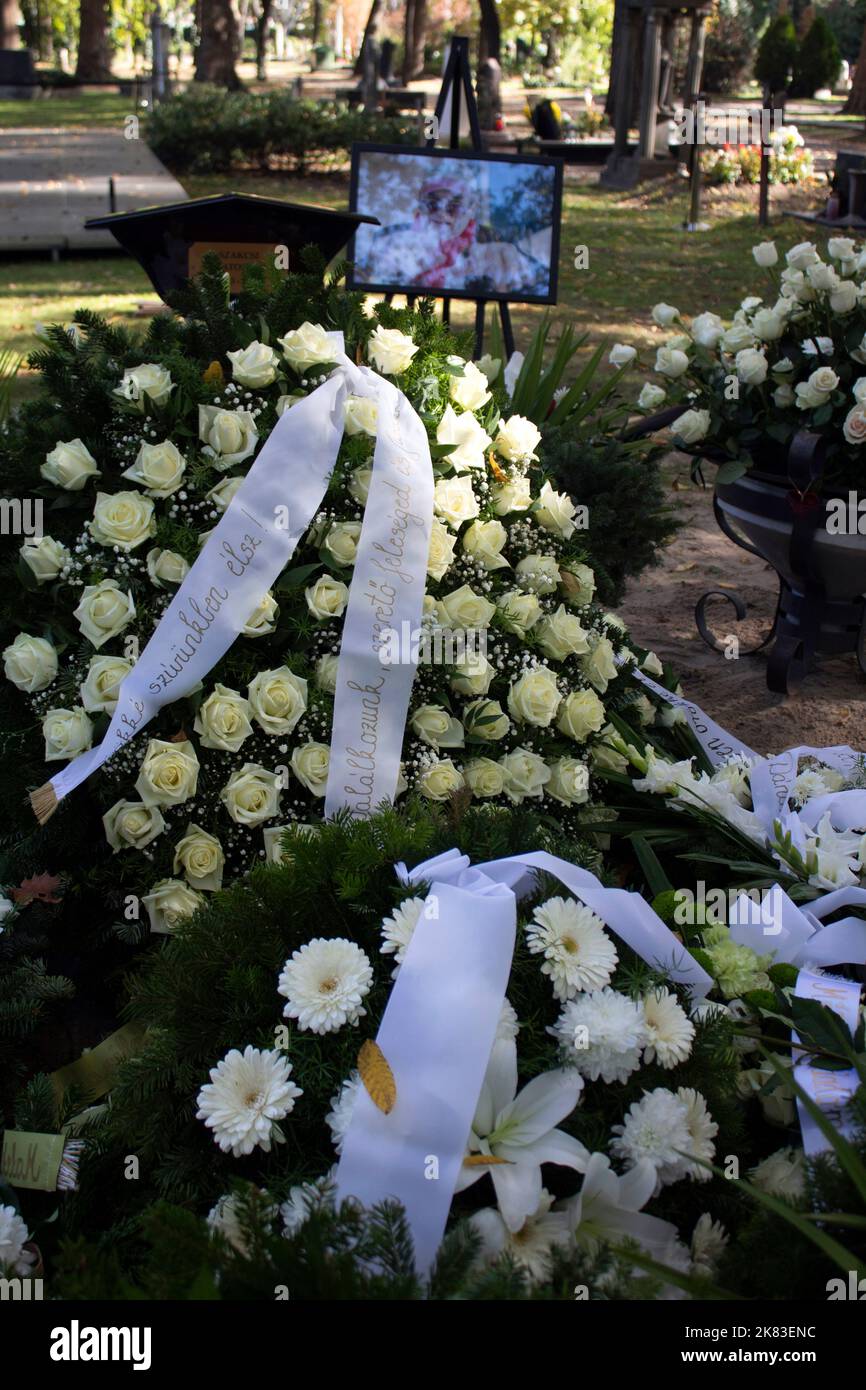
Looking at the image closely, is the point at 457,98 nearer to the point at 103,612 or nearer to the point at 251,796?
the point at 103,612

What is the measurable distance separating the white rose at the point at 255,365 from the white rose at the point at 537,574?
62cm

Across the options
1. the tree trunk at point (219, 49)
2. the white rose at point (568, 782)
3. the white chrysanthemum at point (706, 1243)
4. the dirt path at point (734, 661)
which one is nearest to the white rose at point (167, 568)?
the white rose at point (568, 782)

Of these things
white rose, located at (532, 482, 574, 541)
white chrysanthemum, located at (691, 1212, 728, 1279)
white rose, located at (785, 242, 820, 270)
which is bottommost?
white chrysanthemum, located at (691, 1212, 728, 1279)

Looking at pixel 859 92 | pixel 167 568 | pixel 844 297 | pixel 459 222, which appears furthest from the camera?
pixel 859 92

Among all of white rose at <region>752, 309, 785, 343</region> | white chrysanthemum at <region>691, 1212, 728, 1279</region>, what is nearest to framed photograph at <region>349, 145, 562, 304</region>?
white rose at <region>752, 309, 785, 343</region>

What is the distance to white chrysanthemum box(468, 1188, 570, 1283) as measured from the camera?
130 cm

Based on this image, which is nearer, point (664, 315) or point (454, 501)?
point (454, 501)

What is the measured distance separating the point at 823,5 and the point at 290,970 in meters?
55.7

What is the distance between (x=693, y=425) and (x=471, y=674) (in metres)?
1.82

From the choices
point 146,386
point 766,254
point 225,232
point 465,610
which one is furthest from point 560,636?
point 766,254

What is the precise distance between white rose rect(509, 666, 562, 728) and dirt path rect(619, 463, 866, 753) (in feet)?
4.95

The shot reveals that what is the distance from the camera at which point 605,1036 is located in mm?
1466

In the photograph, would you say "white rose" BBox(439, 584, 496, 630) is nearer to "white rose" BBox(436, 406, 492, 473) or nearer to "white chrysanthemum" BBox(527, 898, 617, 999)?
"white rose" BBox(436, 406, 492, 473)

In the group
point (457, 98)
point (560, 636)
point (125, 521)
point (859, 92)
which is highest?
point (859, 92)
